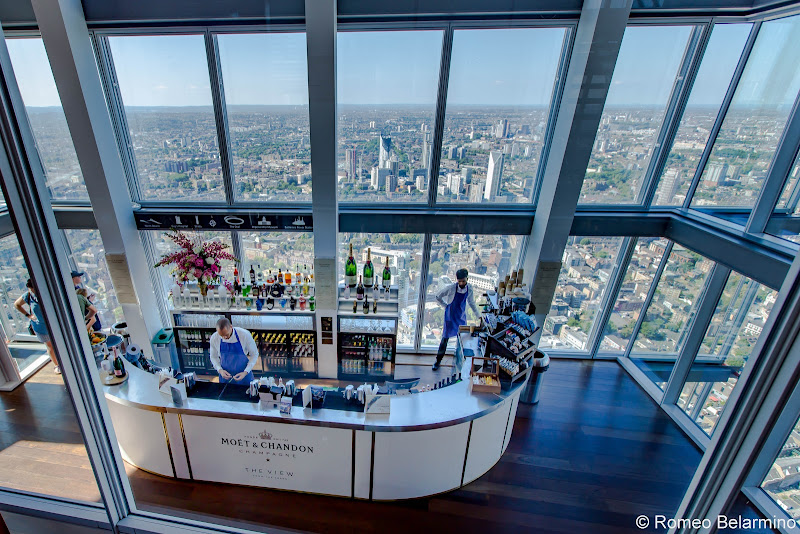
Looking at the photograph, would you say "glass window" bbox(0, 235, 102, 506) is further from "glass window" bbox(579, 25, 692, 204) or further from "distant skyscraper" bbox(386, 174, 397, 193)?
"glass window" bbox(579, 25, 692, 204)

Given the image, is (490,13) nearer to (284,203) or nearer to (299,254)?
(284,203)

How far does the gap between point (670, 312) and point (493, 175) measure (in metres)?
2.65

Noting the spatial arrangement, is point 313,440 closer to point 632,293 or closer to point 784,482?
point 784,482

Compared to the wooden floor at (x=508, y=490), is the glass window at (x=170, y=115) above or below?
above

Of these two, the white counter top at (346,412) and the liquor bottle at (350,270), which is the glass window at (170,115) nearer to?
the liquor bottle at (350,270)

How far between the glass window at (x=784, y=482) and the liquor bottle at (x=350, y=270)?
4.13m

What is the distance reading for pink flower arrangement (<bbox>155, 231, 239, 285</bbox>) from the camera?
438 centimetres

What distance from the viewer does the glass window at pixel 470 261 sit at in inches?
194

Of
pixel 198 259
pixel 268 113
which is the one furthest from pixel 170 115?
pixel 198 259

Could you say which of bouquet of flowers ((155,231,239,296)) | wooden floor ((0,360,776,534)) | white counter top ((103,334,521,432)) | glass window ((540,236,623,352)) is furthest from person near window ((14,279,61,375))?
glass window ((540,236,623,352))

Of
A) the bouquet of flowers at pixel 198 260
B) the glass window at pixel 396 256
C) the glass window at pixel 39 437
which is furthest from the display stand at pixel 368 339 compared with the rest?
the glass window at pixel 39 437

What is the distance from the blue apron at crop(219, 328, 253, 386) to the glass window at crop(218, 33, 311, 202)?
2146 millimetres

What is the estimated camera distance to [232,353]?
344cm

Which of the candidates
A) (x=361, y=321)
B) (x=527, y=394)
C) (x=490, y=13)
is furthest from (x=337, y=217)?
(x=527, y=394)
